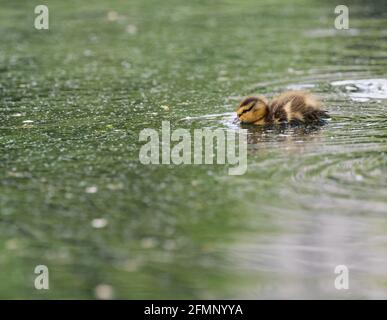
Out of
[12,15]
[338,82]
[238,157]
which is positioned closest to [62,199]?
[238,157]

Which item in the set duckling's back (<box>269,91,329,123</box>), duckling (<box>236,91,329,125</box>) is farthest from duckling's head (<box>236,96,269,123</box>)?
duckling's back (<box>269,91,329,123</box>)

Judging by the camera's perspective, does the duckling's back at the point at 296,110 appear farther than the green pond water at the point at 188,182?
Yes

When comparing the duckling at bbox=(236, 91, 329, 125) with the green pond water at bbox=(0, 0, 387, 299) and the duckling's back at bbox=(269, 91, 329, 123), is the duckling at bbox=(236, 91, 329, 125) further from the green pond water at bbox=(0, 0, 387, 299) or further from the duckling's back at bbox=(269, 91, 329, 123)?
the green pond water at bbox=(0, 0, 387, 299)

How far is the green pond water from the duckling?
22 cm

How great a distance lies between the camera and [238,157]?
23.2 feet

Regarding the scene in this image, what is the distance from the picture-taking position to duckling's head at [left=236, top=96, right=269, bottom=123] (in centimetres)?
822

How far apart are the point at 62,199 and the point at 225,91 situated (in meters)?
4.02

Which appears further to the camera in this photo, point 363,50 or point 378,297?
point 363,50

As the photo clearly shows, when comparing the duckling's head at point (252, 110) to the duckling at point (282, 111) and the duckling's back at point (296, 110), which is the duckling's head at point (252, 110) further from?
the duckling's back at point (296, 110)

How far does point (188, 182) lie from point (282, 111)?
83.1 inches

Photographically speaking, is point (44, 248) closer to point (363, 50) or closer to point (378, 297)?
point (378, 297)

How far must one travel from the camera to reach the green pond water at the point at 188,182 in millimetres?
5109

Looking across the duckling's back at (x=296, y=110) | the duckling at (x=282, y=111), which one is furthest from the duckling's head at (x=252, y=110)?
the duckling's back at (x=296, y=110)

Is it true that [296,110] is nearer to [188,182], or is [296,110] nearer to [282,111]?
[282,111]
